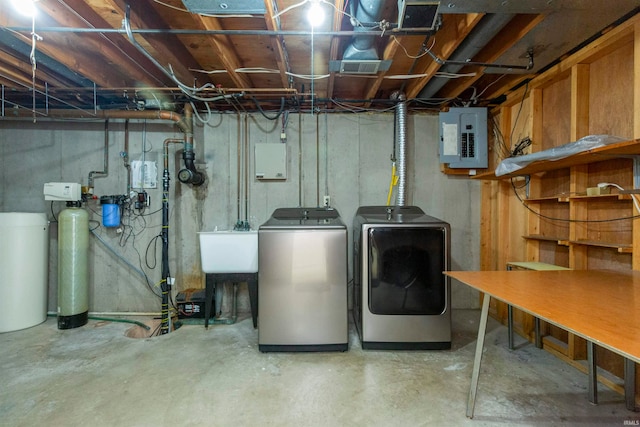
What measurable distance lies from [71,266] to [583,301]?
3853 millimetres

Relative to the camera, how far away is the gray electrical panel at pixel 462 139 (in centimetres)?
286

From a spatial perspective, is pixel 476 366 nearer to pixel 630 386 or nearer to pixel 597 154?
pixel 630 386

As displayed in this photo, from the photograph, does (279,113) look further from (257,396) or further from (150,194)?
(257,396)

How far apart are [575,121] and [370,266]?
6.11 ft

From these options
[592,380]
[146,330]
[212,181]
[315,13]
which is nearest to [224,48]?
[315,13]

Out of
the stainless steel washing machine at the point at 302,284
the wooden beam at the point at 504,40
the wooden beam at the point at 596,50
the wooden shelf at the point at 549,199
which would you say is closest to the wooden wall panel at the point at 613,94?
the wooden beam at the point at 596,50

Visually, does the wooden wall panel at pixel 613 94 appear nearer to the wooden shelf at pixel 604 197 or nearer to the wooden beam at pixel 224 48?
the wooden shelf at pixel 604 197

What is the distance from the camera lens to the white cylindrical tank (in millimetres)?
2457

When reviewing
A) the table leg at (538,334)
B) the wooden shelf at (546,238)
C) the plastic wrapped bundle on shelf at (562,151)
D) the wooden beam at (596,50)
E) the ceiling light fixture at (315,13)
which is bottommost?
the table leg at (538,334)

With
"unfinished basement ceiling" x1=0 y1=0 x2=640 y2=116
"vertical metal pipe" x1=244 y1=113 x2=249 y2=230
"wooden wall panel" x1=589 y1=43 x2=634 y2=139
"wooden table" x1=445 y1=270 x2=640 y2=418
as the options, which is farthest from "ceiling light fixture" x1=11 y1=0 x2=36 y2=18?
"wooden wall panel" x1=589 y1=43 x2=634 y2=139

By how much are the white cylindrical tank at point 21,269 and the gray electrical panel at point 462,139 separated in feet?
13.8

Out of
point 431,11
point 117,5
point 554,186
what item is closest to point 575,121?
point 554,186

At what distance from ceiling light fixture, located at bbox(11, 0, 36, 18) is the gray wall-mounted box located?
1.78 m

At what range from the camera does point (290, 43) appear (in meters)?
2.00
